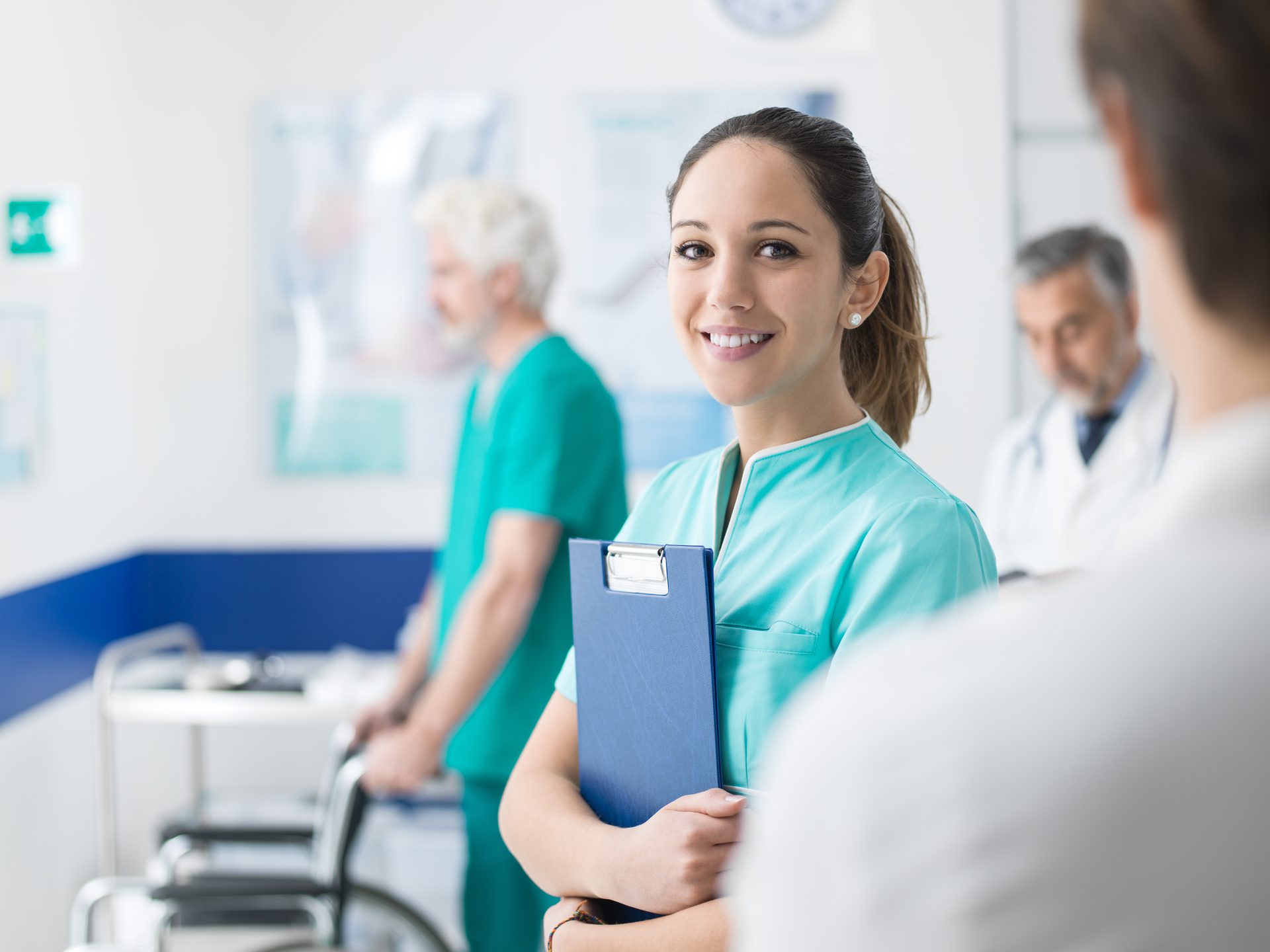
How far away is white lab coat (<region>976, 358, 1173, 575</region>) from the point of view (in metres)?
1.97

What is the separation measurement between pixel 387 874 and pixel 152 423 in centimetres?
146

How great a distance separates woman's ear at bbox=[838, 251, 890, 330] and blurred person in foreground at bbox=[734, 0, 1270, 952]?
67 centimetres

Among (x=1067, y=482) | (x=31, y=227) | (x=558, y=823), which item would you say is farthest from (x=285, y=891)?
(x=31, y=227)

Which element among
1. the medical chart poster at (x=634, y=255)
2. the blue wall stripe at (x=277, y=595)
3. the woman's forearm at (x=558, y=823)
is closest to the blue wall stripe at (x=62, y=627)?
the blue wall stripe at (x=277, y=595)

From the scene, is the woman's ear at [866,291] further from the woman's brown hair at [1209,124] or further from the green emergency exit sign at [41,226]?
the green emergency exit sign at [41,226]

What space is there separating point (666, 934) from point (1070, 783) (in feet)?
2.15

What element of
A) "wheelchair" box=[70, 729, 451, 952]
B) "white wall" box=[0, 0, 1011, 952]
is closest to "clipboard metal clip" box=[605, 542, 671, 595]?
"wheelchair" box=[70, 729, 451, 952]

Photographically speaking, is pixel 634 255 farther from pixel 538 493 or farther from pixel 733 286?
pixel 733 286

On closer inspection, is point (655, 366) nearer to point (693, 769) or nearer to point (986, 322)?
point (986, 322)

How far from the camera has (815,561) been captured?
99 centimetres

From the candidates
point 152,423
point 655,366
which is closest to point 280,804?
point 152,423

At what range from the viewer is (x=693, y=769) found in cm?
99

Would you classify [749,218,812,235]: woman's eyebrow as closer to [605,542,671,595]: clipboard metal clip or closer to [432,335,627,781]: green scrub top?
[605,542,671,595]: clipboard metal clip

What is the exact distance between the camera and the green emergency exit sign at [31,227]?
8.91ft
